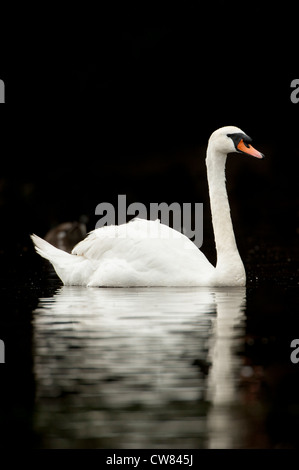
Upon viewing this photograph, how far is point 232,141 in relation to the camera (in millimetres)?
10312

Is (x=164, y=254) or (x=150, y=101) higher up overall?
(x=150, y=101)

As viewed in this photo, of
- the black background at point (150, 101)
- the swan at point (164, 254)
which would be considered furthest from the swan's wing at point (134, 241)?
the black background at point (150, 101)

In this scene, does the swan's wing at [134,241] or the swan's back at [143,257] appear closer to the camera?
the swan's back at [143,257]

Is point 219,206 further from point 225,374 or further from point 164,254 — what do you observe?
point 225,374

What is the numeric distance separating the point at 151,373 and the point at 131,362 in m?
0.33

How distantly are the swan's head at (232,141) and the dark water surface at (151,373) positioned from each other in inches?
69.6

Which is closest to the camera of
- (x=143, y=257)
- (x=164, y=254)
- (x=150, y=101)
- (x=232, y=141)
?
(x=164, y=254)

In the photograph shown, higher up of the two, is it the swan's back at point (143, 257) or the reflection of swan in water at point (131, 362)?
the swan's back at point (143, 257)

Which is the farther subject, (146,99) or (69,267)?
(146,99)

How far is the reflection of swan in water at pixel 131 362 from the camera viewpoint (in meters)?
4.86

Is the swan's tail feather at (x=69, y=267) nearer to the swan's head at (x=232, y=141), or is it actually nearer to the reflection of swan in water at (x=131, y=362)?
the reflection of swan in water at (x=131, y=362)

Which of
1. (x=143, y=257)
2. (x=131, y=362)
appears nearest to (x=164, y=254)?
(x=143, y=257)

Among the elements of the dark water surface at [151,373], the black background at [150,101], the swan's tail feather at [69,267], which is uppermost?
the black background at [150,101]

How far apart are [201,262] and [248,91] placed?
19261 mm
